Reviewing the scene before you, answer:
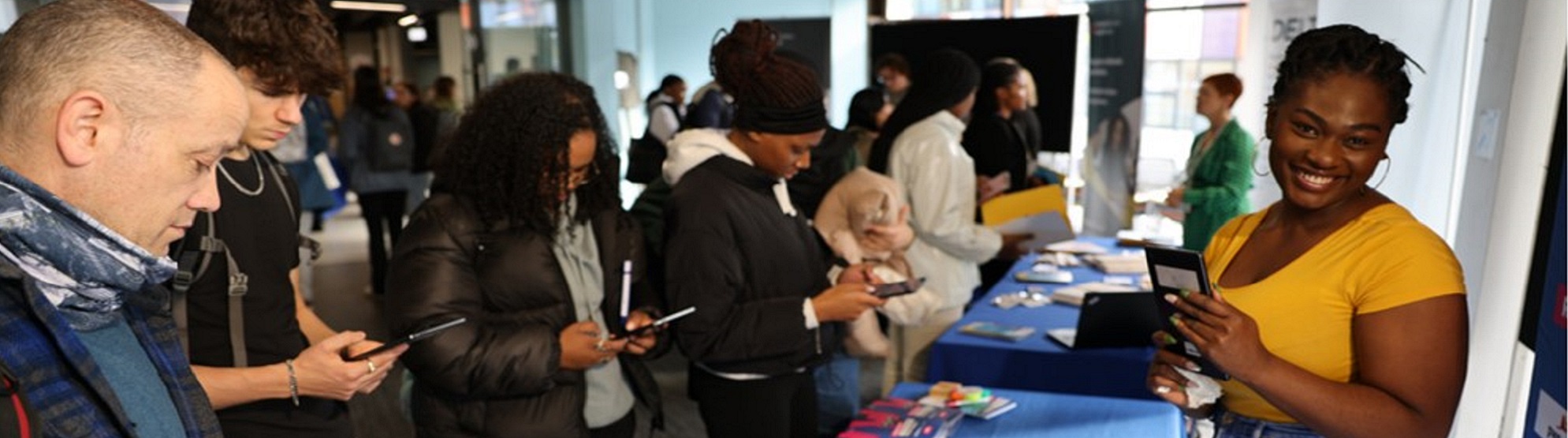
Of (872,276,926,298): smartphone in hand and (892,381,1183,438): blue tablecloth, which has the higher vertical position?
(872,276,926,298): smartphone in hand

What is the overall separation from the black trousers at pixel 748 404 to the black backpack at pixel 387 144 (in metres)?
4.26

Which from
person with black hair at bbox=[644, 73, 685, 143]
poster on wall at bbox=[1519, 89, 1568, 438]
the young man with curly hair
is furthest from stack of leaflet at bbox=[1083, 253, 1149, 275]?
the young man with curly hair

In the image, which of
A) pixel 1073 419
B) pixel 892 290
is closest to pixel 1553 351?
pixel 1073 419

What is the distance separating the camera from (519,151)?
6.29 feet

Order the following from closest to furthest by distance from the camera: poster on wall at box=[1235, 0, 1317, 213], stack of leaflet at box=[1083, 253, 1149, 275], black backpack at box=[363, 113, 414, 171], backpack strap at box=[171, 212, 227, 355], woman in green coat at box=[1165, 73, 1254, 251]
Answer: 1. backpack strap at box=[171, 212, 227, 355]
2. stack of leaflet at box=[1083, 253, 1149, 275]
3. poster on wall at box=[1235, 0, 1317, 213]
4. woman in green coat at box=[1165, 73, 1254, 251]
5. black backpack at box=[363, 113, 414, 171]

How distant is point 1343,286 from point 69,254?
143cm

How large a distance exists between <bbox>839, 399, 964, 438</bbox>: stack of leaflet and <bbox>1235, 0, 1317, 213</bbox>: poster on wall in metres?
2.15

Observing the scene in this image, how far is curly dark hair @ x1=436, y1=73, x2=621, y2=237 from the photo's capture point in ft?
6.26

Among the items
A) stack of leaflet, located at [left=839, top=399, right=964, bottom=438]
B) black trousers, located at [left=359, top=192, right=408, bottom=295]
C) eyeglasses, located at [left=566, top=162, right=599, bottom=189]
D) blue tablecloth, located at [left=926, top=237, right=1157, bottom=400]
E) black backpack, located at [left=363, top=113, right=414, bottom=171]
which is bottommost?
black trousers, located at [left=359, top=192, right=408, bottom=295]

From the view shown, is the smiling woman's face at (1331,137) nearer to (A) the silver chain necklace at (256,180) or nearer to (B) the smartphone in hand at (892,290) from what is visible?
(B) the smartphone in hand at (892,290)

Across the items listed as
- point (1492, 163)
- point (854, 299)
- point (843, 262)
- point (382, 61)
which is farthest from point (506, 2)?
point (382, 61)

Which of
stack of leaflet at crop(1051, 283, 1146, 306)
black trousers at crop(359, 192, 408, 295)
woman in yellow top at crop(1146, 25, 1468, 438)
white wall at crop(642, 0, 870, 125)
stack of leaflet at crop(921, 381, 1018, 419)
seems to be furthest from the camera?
white wall at crop(642, 0, 870, 125)

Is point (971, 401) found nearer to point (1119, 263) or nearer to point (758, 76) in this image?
point (758, 76)

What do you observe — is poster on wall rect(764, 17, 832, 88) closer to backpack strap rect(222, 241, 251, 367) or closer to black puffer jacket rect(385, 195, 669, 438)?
black puffer jacket rect(385, 195, 669, 438)
